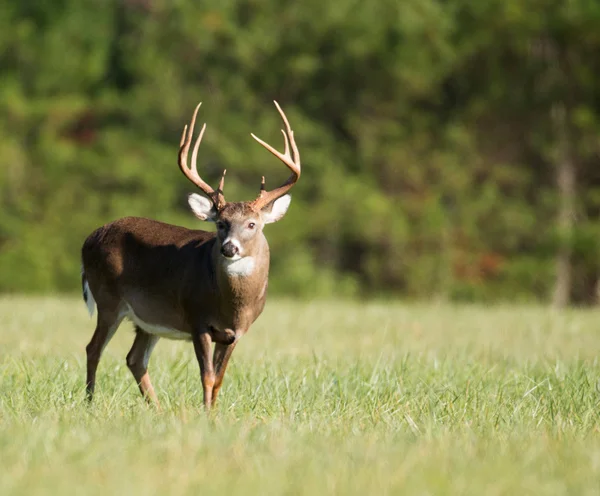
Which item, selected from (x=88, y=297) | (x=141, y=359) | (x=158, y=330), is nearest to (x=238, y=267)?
(x=158, y=330)

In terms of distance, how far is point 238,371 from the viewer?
24.3 ft

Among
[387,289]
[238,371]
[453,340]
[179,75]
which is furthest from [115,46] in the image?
[238,371]

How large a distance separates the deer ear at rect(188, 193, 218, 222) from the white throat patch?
411 millimetres

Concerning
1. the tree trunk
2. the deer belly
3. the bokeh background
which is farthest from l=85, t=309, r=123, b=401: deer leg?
the tree trunk

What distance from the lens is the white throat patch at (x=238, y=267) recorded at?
6.29 meters

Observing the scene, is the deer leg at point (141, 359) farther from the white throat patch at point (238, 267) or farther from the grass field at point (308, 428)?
the white throat patch at point (238, 267)

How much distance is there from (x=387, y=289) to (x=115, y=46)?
10.1m

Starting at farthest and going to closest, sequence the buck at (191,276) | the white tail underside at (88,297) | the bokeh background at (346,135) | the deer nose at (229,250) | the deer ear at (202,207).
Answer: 1. the bokeh background at (346,135)
2. the white tail underside at (88,297)
3. the deer ear at (202,207)
4. the buck at (191,276)
5. the deer nose at (229,250)

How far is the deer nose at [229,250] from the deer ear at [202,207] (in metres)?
0.56

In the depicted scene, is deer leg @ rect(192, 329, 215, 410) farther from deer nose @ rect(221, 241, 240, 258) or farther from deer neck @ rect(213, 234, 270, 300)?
deer nose @ rect(221, 241, 240, 258)

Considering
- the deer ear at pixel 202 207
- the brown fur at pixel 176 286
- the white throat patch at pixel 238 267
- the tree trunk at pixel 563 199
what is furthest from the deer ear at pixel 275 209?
the tree trunk at pixel 563 199

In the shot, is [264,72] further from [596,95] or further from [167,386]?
[167,386]

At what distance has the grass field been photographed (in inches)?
152

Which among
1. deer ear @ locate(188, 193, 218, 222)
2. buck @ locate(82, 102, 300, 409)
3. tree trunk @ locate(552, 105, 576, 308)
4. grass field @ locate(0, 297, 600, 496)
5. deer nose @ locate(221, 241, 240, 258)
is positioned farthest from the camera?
tree trunk @ locate(552, 105, 576, 308)
